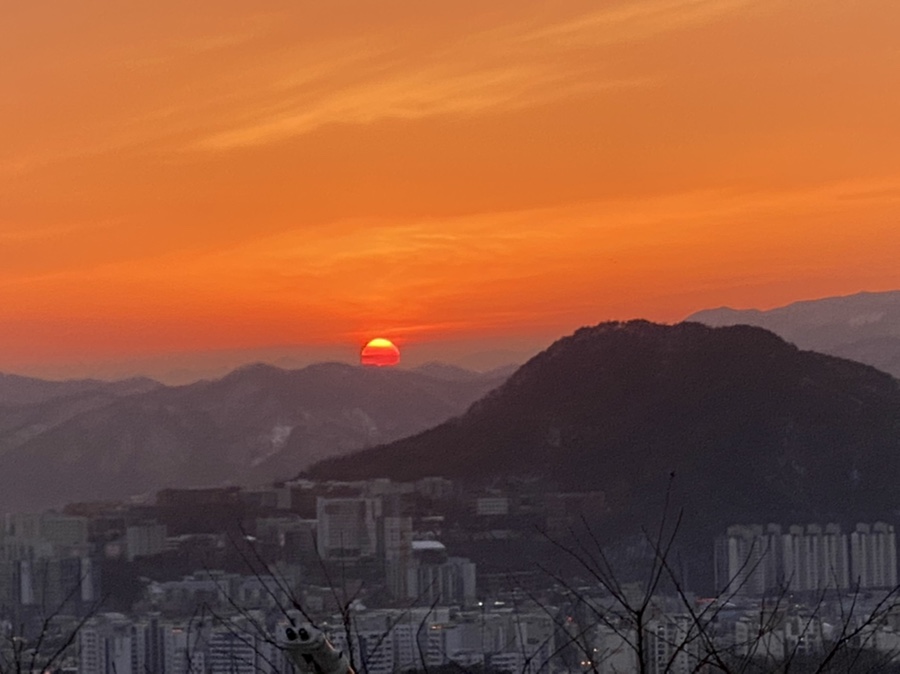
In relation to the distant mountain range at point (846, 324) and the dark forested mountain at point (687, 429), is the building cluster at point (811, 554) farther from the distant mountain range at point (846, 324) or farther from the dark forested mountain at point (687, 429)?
the distant mountain range at point (846, 324)

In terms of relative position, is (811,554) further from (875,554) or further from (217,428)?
(217,428)

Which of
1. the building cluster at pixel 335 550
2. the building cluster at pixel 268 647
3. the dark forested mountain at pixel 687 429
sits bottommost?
the building cluster at pixel 268 647

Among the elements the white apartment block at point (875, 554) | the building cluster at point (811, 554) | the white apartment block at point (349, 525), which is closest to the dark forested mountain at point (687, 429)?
the building cluster at point (811, 554)

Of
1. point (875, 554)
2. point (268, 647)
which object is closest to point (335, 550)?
point (875, 554)

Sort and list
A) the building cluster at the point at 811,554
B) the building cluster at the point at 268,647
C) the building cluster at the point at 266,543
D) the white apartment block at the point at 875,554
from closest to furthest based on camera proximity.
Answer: the building cluster at the point at 268,647, the building cluster at the point at 266,543, the building cluster at the point at 811,554, the white apartment block at the point at 875,554

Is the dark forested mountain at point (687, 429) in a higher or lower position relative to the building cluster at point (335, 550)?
Result: higher

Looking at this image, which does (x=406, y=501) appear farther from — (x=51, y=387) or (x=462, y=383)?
(x=51, y=387)

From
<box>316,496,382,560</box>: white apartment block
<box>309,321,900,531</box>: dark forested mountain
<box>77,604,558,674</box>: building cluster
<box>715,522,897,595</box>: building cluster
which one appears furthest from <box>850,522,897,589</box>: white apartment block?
<box>77,604,558,674</box>: building cluster
